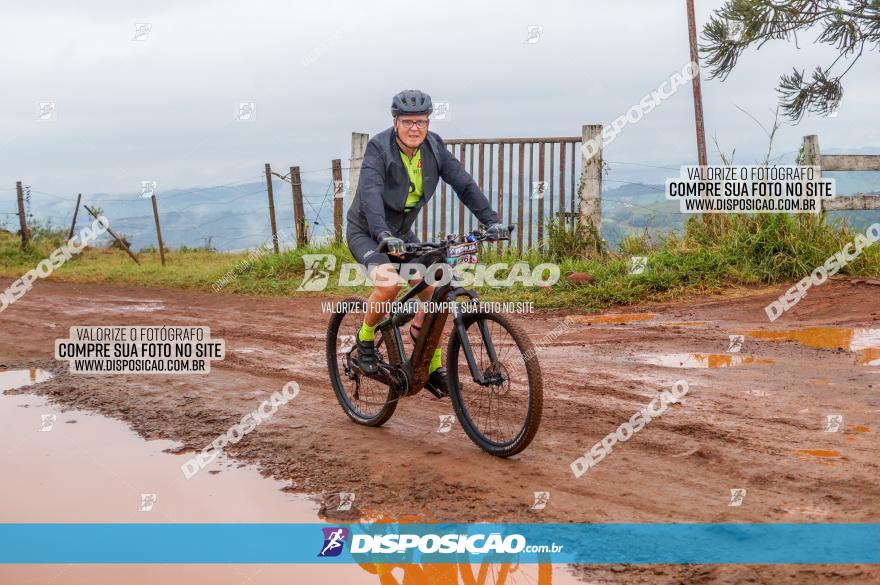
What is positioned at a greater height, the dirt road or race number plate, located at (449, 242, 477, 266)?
race number plate, located at (449, 242, 477, 266)

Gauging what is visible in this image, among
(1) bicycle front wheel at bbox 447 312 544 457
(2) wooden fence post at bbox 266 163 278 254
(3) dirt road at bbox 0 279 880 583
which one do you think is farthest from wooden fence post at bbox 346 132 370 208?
(1) bicycle front wheel at bbox 447 312 544 457

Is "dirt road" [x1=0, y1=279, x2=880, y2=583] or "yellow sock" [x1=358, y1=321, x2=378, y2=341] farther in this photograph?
"yellow sock" [x1=358, y1=321, x2=378, y2=341]

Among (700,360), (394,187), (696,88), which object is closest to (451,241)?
(394,187)

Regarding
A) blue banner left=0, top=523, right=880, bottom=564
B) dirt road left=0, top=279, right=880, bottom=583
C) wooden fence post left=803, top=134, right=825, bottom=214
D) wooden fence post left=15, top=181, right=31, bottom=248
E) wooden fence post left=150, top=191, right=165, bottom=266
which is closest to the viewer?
blue banner left=0, top=523, right=880, bottom=564

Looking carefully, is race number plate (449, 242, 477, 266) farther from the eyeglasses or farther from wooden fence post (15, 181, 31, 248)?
wooden fence post (15, 181, 31, 248)

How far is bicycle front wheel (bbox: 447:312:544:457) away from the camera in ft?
15.5

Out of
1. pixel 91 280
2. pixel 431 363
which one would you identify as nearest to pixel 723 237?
pixel 431 363

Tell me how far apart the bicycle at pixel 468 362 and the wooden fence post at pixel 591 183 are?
8.20 meters

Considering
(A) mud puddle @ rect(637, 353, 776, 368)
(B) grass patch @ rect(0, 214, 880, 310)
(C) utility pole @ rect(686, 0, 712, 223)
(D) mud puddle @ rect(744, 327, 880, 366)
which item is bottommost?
(A) mud puddle @ rect(637, 353, 776, 368)

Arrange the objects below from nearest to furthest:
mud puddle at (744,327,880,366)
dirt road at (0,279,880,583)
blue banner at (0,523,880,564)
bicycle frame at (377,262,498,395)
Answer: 1. blue banner at (0,523,880,564)
2. dirt road at (0,279,880,583)
3. bicycle frame at (377,262,498,395)
4. mud puddle at (744,327,880,366)

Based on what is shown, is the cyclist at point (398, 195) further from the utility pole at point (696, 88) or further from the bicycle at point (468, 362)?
the utility pole at point (696, 88)

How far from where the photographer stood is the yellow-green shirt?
557 cm

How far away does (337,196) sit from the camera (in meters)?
15.7

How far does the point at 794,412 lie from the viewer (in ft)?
18.6
